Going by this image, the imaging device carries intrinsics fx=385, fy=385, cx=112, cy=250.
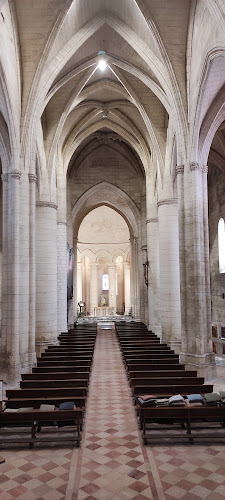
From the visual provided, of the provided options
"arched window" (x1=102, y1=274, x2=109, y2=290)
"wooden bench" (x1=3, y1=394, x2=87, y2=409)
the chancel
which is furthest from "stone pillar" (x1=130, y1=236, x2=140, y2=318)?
"wooden bench" (x1=3, y1=394, x2=87, y2=409)

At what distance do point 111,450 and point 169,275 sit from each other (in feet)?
40.8

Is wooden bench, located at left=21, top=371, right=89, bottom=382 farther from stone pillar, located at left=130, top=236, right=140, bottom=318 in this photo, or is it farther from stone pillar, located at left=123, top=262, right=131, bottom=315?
stone pillar, located at left=123, top=262, right=131, bottom=315

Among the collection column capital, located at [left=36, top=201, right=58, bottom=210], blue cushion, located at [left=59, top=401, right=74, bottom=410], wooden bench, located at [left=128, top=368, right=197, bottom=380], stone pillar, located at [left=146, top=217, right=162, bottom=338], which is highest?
column capital, located at [left=36, top=201, right=58, bottom=210]

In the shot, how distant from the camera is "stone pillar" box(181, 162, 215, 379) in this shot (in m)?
13.5

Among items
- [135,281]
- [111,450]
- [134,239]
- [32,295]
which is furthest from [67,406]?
[134,239]

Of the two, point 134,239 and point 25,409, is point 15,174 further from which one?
point 134,239

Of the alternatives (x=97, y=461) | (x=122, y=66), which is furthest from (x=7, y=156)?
(x=97, y=461)

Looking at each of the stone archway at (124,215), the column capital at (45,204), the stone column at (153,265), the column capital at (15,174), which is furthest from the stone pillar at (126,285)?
the column capital at (15,174)

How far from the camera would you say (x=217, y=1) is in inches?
377

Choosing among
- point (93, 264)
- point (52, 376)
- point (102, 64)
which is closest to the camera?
point (52, 376)

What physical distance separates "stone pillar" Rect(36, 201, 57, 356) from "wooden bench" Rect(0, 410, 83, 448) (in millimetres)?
10504

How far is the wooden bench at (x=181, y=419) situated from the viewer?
725cm

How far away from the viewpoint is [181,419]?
7.79 m

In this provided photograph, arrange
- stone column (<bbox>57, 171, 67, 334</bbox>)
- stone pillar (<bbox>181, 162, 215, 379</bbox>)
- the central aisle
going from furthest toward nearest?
stone column (<bbox>57, 171, 67, 334</bbox>) < stone pillar (<bbox>181, 162, 215, 379</bbox>) < the central aisle
